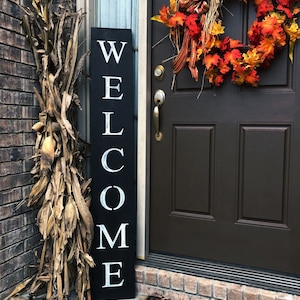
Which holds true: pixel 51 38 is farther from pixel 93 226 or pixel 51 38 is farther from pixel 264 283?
pixel 264 283

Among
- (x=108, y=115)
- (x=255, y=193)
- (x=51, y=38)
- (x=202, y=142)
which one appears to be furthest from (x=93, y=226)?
(x=51, y=38)

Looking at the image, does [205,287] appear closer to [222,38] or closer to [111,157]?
[111,157]

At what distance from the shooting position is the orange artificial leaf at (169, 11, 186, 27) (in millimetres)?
1741

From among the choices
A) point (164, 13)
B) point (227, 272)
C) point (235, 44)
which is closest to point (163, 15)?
point (164, 13)

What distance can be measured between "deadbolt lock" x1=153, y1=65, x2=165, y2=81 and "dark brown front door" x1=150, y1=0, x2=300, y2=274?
0.07 ft

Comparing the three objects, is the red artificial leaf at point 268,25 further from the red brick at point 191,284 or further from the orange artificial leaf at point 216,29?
the red brick at point 191,284

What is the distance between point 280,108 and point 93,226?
3.54ft

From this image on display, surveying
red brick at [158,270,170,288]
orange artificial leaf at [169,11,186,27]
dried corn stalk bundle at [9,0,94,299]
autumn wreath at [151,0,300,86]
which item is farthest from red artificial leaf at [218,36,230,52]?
red brick at [158,270,170,288]

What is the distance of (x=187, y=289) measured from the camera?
73.0 inches

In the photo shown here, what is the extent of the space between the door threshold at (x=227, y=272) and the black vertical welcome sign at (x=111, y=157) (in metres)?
0.20

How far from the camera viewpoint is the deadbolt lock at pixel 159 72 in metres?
1.92

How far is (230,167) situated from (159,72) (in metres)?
0.63

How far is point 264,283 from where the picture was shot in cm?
173

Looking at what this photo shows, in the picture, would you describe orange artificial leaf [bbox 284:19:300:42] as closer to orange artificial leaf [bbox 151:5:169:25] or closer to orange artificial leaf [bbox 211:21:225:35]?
orange artificial leaf [bbox 211:21:225:35]
